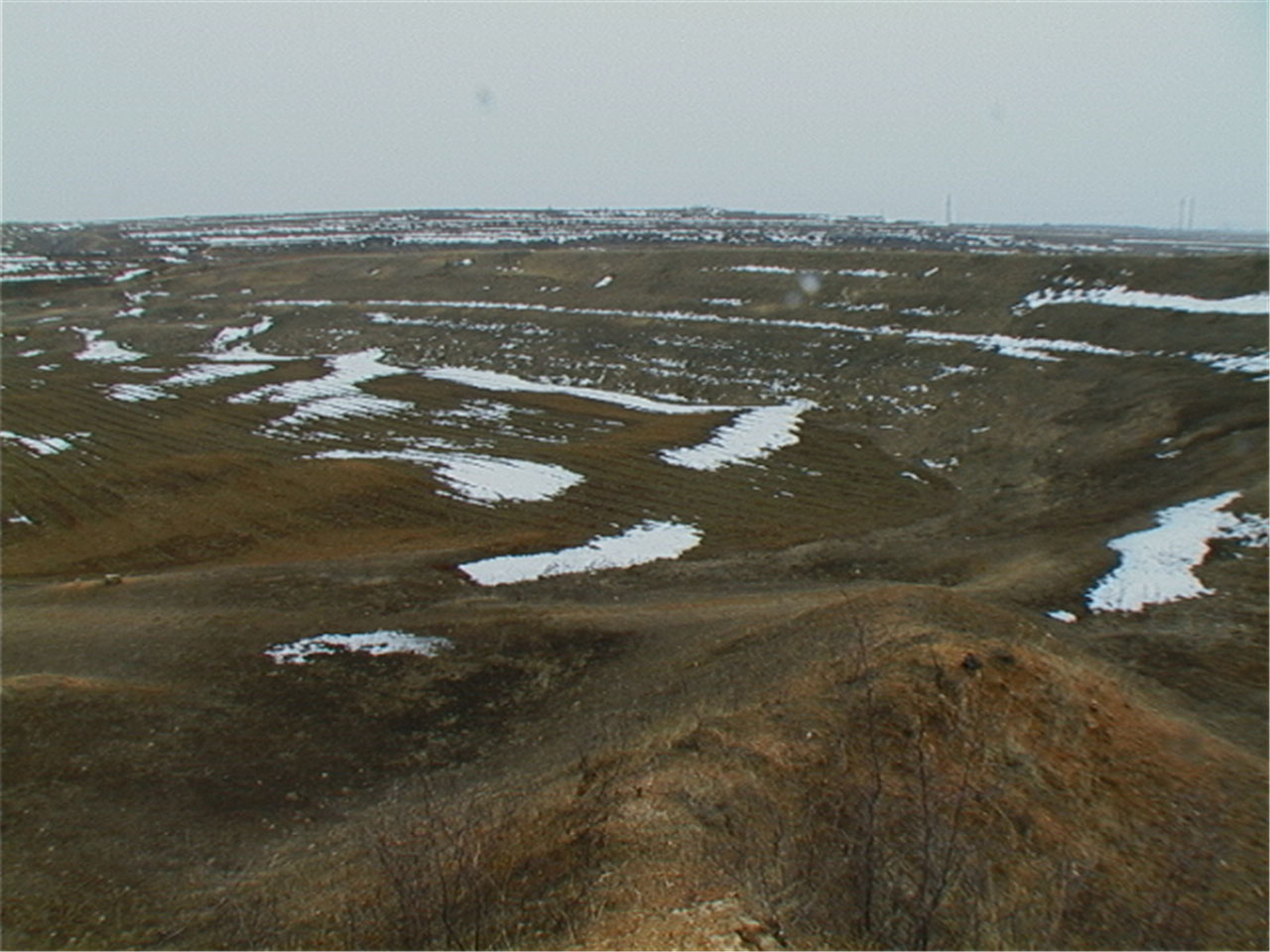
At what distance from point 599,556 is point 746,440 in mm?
15202

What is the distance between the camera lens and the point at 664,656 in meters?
15.3

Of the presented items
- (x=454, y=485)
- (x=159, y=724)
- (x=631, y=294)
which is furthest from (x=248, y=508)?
(x=631, y=294)

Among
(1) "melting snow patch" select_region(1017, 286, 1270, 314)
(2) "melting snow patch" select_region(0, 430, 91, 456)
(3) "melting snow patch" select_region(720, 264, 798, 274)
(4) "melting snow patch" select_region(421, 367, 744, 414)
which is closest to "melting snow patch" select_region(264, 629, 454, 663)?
(2) "melting snow patch" select_region(0, 430, 91, 456)

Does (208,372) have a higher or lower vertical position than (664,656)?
higher

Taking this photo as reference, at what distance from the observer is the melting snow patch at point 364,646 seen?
629 inches

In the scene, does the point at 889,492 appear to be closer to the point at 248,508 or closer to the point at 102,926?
the point at 248,508

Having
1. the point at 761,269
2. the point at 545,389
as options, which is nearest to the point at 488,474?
the point at 545,389

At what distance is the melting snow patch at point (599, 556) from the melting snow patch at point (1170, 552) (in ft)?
36.2

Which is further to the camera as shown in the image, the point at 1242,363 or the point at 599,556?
the point at 1242,363

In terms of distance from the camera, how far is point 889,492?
98.0 feet

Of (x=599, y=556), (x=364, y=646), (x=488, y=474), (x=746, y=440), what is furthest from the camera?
(x=746, y=440)

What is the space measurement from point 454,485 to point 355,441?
10.0 m

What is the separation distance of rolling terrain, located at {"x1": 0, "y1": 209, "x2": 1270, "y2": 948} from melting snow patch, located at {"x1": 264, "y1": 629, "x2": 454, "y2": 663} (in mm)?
82

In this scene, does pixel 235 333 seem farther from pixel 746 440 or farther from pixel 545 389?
pixel 746 440
